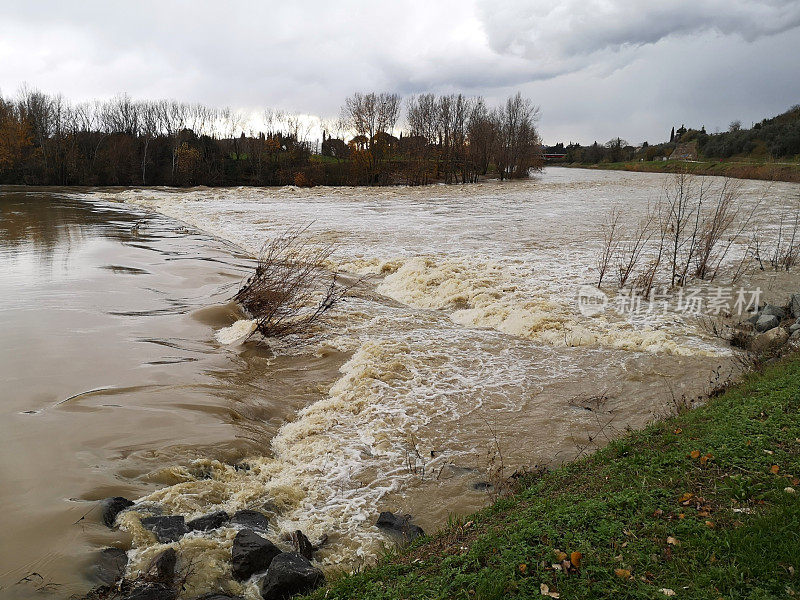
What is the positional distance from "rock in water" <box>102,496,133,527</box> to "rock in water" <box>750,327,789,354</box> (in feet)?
29.4

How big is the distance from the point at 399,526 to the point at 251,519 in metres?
1.40

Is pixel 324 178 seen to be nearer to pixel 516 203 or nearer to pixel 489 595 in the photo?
pixel 516 203

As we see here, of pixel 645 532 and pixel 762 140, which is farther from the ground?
pixel 762 140

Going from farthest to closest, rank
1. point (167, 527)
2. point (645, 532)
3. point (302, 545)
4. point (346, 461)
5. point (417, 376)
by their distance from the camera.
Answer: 1. point (417, 376)
2. point (346, 461)
3. point (167, 527)
4. point (302, 545)
5. point (645, 532)

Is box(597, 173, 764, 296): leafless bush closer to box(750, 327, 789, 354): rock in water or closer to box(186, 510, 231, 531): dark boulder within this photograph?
box(750, 327, 789, 354): rock in water

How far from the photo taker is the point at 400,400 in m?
7.52

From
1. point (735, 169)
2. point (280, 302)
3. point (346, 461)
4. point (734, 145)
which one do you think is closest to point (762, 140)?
point (734, 145)

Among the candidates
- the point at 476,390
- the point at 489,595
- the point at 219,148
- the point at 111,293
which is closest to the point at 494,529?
the point at 489,595

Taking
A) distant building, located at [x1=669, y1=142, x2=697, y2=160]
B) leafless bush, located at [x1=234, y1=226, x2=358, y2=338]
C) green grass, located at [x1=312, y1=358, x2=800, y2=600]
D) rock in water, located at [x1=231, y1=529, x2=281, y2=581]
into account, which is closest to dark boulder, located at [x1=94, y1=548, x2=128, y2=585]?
rock in water, located at [x1=231, y1=529, x2=281, y2=581]

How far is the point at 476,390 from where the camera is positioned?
785cm

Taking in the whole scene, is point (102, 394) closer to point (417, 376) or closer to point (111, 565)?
point (111, 565)

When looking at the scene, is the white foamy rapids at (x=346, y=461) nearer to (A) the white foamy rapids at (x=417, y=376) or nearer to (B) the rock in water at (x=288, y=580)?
(A) the white foamy rapids at (x=417, y=376)

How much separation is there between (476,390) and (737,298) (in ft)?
24.1

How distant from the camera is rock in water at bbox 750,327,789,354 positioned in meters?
8.11
